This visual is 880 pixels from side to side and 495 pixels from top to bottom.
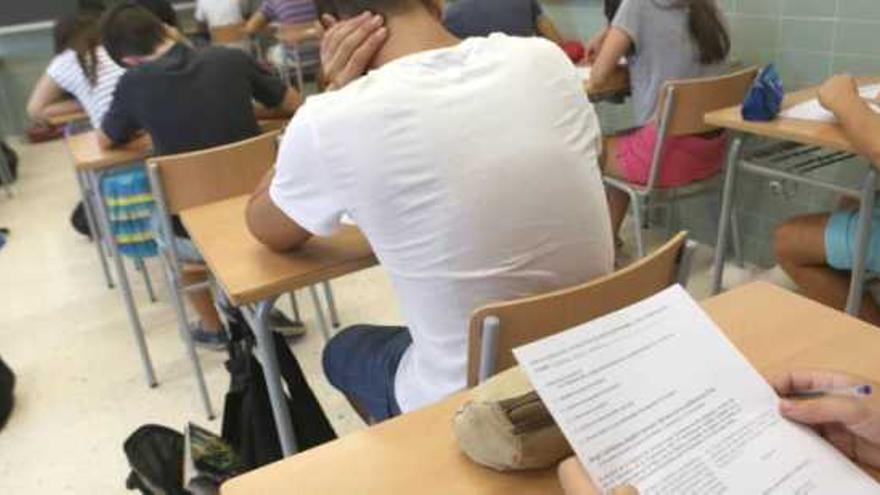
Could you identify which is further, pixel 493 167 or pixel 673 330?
pixel 493 167

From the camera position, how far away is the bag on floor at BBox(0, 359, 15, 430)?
7.56 feet

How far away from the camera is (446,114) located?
3.27 feet

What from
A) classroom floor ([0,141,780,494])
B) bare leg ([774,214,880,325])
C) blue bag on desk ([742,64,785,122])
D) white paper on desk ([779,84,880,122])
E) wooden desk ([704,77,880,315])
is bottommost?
classroom floor ([0,141,780,494])

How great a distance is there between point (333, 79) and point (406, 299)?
41 cm

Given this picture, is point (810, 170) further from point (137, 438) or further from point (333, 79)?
point (137, 438)

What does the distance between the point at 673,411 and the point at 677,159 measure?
191cm

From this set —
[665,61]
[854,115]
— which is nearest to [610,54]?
[665,61]

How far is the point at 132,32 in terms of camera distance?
2.37 meters

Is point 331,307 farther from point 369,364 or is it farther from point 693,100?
point 693,100

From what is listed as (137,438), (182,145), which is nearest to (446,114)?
(137,438)

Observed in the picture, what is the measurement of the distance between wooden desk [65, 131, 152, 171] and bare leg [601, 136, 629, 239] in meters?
1.53

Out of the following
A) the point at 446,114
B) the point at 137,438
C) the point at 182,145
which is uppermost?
the point at 446,114

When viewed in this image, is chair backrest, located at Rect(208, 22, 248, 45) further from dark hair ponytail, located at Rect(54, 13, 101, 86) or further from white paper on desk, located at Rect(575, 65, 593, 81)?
white paper on desk, located at Rect(575, 65, 593, 81)

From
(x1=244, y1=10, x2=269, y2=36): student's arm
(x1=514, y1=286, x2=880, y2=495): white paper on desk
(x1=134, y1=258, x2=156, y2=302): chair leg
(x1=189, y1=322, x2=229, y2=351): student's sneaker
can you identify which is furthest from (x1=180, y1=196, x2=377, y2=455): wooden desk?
(x1=244, y1=10, x2=269, y2=36): student's arm
